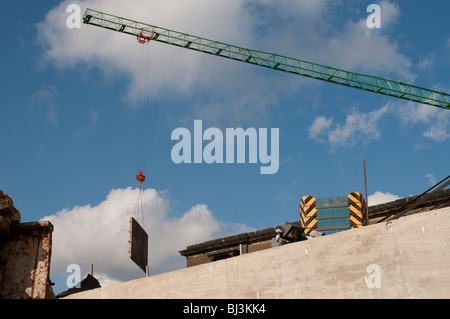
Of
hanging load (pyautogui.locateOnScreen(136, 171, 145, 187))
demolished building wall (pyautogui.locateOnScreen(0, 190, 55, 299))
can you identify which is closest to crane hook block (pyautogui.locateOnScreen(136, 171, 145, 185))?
hanging load (pyautogui.locateOnScreen(136, 171, 145, 187))

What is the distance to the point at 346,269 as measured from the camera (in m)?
7.10

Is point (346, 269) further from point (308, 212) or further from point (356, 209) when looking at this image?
point (308, 212)

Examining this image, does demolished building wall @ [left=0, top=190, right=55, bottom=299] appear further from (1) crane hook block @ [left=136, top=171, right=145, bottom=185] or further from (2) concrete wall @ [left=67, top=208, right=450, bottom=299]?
(1) crane hook block @ [left=136, top=171, right=145, bottom=185]

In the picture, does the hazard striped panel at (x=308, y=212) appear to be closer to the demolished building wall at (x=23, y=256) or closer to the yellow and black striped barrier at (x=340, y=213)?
the yellow and black striped barrier at (x=340, y=213)

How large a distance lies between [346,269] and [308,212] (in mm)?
16864

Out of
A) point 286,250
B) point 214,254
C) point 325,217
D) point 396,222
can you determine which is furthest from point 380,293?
point 214,254

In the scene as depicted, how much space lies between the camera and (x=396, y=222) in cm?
684

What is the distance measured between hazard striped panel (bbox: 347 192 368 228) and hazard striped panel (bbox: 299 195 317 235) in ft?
6.64

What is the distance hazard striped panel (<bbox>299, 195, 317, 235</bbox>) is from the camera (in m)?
23.3

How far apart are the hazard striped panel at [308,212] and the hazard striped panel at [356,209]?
79.6 inches

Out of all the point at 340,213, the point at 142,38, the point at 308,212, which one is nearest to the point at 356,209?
the point at 340,213

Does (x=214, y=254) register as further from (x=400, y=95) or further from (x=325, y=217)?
(x=400, y=95)

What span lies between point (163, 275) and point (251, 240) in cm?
2066
